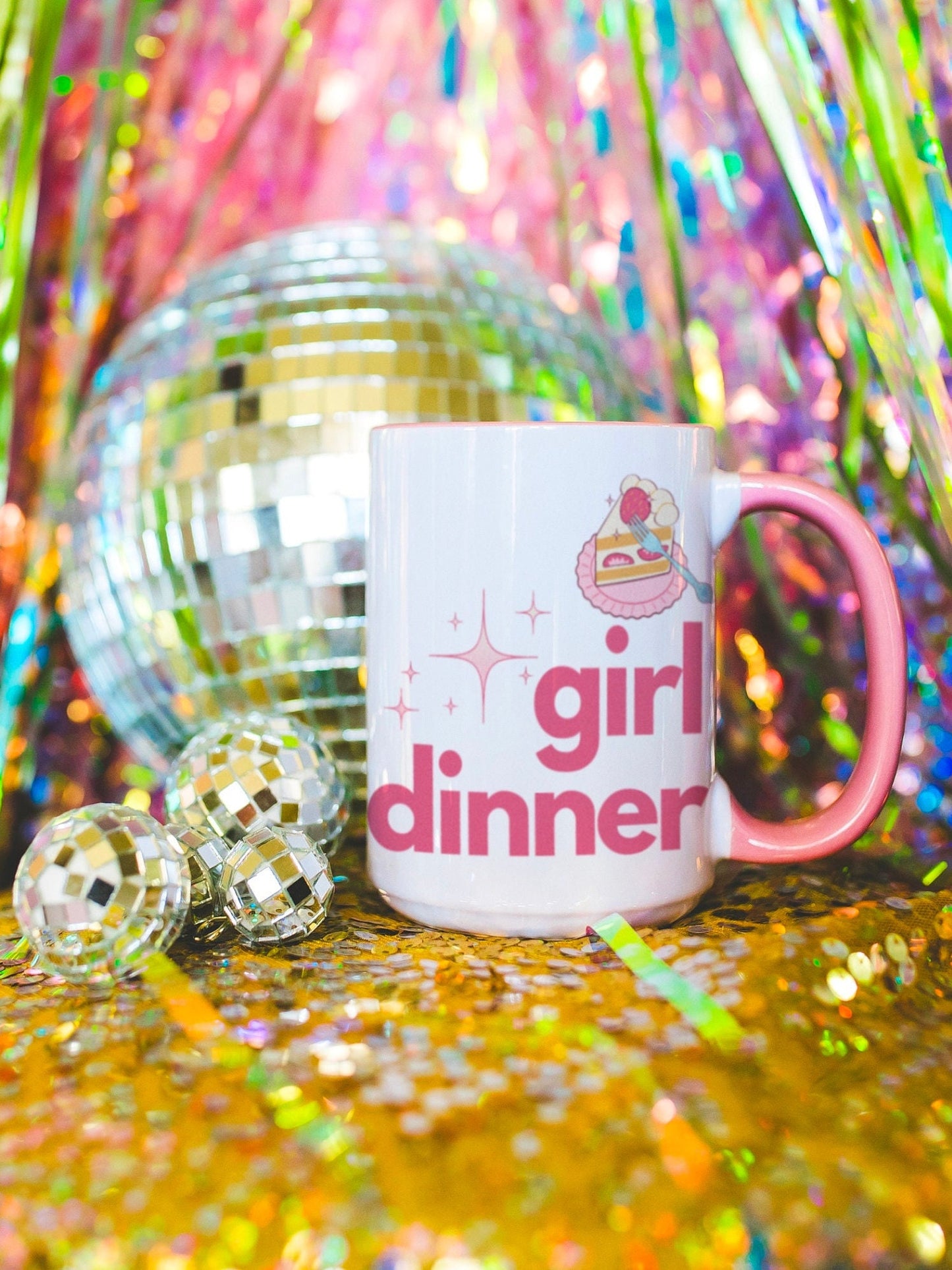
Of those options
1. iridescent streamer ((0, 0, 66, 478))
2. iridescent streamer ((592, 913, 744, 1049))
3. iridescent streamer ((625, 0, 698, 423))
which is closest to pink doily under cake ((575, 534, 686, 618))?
iridescent streamer ((592, 913, 744, 1049))

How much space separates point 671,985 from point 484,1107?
91 mm

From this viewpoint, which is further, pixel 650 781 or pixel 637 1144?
pixel 650 781

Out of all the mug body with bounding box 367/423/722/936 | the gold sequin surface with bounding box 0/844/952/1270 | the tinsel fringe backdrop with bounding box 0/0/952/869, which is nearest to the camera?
the gold sequin surface with bounding box 0/844/952/1270

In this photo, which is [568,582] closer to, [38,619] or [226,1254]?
[226,1254]

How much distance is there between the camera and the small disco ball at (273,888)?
39cm

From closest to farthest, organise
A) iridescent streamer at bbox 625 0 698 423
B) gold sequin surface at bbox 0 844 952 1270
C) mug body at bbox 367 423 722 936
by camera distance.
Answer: gold sequin surface at bbox 0 844 952 1270 → mug body at bbox 367 423 722 936 → iridescent streamer at bbox 625 0 698 423

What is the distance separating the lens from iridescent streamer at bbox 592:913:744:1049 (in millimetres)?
345

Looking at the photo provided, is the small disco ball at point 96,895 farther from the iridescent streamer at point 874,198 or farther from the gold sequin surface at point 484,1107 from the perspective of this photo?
the iridescent streamer at point 874,198

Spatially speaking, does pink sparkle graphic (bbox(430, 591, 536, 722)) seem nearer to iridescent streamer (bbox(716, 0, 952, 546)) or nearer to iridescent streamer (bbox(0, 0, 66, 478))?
iridescent streamer (bbox(716, 0, 952, 546))

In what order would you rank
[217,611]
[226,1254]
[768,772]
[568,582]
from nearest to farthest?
[226,1254]
[568,582]
[217,611]
[768,772]

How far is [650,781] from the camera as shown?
1.31 ft

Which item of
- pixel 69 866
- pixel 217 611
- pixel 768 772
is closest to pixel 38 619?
pixel 217 611

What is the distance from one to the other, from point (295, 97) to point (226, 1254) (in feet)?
2.05

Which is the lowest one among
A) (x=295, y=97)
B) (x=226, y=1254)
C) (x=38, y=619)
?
(x=226, y=1254)
